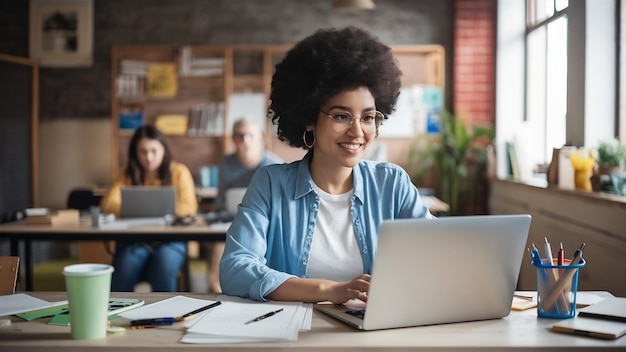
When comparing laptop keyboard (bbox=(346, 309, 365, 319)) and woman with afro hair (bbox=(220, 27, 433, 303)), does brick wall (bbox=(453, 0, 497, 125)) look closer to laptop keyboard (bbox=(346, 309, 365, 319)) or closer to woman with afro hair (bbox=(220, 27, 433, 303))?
woman with afro hair (bbox=(220, 27, 433, 303))

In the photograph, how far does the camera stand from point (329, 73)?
2.03 metres

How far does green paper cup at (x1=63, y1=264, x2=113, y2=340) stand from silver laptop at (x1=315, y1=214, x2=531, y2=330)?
509 millimetres

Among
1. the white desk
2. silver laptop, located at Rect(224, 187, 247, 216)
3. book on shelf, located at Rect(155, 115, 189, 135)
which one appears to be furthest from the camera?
book on shelf, located at Rect(155, 115, 189, 135)

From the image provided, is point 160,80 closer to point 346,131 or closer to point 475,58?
point 475,58

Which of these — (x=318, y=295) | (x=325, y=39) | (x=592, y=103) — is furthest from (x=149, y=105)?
(x=318, y=295)

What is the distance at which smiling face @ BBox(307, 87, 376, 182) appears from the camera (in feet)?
6.53

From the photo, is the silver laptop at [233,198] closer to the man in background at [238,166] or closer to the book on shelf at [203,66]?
the man in background at [238,166]

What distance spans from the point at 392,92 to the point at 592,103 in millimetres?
2385

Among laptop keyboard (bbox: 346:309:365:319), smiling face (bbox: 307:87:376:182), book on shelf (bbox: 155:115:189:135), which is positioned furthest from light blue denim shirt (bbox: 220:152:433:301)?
book on shelf (bbox: 155:115:189:135)

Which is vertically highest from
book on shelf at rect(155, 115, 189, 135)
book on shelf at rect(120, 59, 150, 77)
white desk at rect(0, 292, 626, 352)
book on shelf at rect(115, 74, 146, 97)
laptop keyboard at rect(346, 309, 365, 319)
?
book on shelf at rect(120, 59, 150, 77)

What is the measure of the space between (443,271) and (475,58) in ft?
19.1

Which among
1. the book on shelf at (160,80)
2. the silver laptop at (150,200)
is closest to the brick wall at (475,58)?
the book on shelf at (160,80)

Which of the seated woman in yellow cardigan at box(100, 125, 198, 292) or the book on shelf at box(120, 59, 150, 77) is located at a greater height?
the book on shelf at box(120, 59, 150, 77)

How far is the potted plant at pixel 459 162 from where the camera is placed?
642 centimetres
